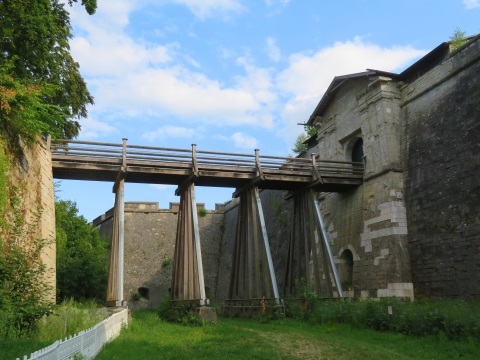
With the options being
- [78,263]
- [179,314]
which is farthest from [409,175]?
[78,263]

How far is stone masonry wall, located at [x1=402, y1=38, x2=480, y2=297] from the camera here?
13.1m

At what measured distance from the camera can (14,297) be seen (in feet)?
28.5

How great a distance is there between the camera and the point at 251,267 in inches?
660

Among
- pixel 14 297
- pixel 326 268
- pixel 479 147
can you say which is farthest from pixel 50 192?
pixel 479 147

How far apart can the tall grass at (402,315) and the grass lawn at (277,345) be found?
37 cm

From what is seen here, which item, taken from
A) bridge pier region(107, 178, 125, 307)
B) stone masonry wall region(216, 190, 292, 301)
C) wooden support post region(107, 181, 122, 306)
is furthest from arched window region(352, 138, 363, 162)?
wooden support post region(107, 181, 122, 306)

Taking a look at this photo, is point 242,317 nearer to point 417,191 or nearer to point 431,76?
point 417,191

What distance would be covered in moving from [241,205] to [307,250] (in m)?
3.14

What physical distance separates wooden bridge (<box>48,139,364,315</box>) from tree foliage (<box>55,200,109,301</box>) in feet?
20.6

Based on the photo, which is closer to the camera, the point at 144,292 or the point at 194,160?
the point at 194,160

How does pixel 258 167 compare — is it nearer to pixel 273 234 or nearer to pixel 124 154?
pixel 124 154

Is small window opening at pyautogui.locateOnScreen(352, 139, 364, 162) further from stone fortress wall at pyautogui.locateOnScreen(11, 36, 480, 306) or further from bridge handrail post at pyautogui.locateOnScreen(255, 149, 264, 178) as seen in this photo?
bridge handrail post at pyautogui.locateOnScreen(255, 149, 264, 178)

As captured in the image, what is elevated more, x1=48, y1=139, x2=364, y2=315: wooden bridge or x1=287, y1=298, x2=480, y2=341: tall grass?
x1=48, y1=139, x2=364, y2=315: wooden bridge

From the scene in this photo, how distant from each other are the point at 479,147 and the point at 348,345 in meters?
7.39
